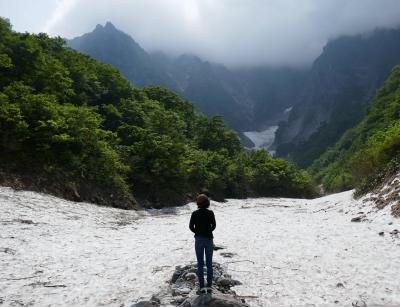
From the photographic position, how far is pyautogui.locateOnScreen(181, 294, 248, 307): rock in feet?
29.0

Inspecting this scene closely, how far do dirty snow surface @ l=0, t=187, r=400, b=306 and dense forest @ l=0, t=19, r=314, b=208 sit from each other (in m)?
5.15

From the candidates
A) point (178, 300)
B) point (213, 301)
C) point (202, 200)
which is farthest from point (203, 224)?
point (213, 301)

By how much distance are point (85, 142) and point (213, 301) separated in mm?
25255

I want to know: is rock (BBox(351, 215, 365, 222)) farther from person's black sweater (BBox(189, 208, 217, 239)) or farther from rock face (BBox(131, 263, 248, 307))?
person's black sweater (BBox(189, 208, 217, 239))

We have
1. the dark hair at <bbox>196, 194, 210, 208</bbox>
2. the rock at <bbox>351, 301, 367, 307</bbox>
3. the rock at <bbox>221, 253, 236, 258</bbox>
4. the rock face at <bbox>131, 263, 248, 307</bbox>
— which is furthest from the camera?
the rock at <bbox>221, 253, 236, 258</bbox>

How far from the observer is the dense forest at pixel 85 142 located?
1048 inches

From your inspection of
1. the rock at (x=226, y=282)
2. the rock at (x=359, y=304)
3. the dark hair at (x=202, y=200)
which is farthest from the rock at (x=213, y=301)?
the rock at (x=359, y=304)

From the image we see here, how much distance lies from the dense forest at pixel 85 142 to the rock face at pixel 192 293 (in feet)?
55.1

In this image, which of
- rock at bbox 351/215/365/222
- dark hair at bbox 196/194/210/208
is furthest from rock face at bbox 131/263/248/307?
rock at bbox 351/215/365/222

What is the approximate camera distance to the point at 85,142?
1244 inches

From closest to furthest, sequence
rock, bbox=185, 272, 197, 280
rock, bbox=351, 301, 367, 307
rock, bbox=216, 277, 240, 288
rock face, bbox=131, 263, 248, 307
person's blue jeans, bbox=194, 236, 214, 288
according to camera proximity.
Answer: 1. rock face, bbox=131, 263, 248, 307
2. rock, bbox=351, 301, 367, 307
3. person's blue jeans, bbox=194, 236, 214, 288
4. rock, bbox=216, 277, 240, 288
5. rock, bbox=185, 272, 197, 280

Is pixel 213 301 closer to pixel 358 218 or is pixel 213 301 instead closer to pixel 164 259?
pixel 164 259

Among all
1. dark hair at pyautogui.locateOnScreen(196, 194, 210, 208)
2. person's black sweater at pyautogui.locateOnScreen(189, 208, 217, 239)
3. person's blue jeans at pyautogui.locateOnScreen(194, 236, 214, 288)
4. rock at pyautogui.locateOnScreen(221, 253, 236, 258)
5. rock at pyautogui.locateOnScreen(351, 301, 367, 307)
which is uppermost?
dark hair at pyautogui.locateOnScreen(196, 194, 210, 208)

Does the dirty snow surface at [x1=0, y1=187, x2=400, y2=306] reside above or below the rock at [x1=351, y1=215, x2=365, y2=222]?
below
